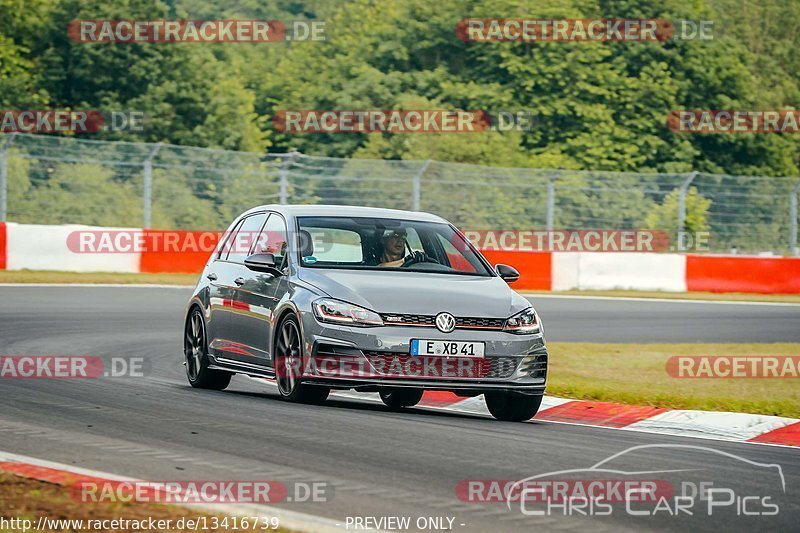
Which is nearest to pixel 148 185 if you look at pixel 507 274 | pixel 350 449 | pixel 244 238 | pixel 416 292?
pixel 244 238

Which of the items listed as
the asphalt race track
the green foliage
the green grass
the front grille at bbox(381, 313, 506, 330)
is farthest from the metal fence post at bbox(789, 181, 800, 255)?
the front grille at bbox(381, 313, 506, 330)

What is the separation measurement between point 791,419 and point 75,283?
1685 centimetres

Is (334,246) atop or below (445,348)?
atop

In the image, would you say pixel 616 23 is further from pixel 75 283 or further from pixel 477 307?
pixel 477 307

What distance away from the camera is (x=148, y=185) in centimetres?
2903

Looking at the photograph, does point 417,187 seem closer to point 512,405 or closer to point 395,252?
point 395,252

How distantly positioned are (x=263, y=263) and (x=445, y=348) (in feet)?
5.66

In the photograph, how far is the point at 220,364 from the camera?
12055 millimetres

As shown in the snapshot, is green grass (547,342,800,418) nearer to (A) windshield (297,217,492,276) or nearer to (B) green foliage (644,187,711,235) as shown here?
(A) windshield (297,217,492,276)

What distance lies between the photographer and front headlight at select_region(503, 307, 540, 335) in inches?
409

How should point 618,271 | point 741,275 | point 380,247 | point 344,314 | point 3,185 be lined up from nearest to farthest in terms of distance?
point 344,314 < point 380,247 < point 3,185 < point 618,271 < point 741,275

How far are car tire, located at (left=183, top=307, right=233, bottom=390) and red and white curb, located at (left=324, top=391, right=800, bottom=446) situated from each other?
951 mm

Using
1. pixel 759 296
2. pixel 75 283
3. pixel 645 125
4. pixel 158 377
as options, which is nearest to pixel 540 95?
pixel 645 125

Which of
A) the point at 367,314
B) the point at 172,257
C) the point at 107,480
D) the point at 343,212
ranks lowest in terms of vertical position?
the point at 172,257
